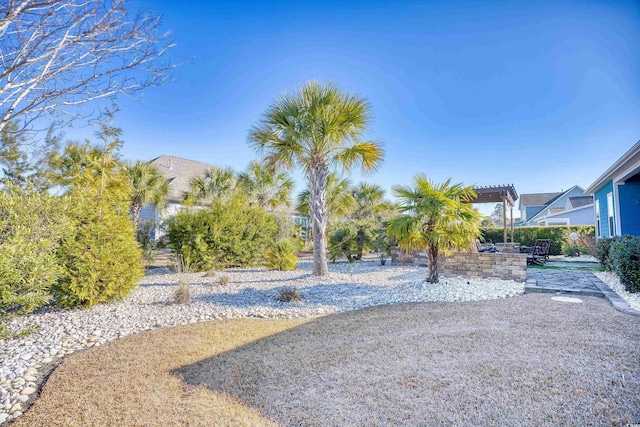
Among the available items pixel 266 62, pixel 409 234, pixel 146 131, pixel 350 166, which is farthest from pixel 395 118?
pixel 146 131

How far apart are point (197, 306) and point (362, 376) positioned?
3992 millimetres

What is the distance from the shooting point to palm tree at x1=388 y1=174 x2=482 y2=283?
7164 millimetres

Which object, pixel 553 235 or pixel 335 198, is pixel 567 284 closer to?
pixel 335 198

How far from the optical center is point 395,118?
12281mm

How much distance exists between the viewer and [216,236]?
1032cm

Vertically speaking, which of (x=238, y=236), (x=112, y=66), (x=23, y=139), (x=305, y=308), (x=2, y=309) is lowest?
(x=305, y=308)

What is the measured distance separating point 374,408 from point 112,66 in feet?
15.4

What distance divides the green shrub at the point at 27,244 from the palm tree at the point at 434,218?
6.33 meters

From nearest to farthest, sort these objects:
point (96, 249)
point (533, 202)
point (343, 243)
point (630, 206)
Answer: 1. point (96, 249)
2. point (630, 206)
3. point (343, 243)
4. point (533, 202)

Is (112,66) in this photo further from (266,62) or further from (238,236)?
(238,236)

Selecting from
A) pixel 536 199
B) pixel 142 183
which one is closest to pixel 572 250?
pixel 142 183

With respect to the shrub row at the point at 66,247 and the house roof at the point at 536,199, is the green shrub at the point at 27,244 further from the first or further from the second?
the house roof at the point at 536,199

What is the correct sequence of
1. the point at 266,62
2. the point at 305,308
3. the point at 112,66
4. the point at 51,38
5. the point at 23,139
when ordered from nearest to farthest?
the point at 51,38 → the point at 112,66 → the point at 23,139 → the point at 305,308 → the point at 266,62

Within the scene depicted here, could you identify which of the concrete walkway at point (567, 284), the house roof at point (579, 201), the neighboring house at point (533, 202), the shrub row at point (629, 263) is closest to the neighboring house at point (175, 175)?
the concrete walkway at point (567, 284)
